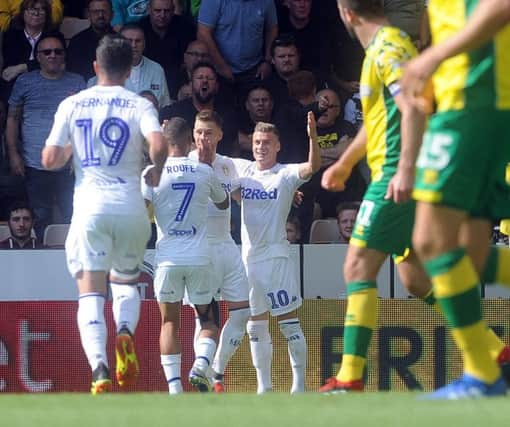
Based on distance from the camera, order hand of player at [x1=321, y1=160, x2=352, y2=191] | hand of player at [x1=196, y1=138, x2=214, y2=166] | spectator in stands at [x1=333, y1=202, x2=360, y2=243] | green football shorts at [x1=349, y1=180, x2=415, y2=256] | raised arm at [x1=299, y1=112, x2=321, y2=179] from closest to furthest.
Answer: green football shorts at [x1=349, y1=180, x2=415, y2=256] → hand of player at [x1=321, y1=160, x2=352, y2=191] → raised arm at [x1=299, y1=112, x2=321, y2=179] → hand of player at [x1=196, y1=138, x2=214, y2=166] → spectator in stands at [x1=333, y1=202, x2=360, y2=243]

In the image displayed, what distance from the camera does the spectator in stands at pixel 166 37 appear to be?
48.4 ft

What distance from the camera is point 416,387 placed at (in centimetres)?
1314

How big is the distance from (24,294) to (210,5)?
350 centimetres

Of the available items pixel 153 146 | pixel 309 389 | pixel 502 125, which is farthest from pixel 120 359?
pixel 309 389

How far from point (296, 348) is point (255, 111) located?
2574 millimetres

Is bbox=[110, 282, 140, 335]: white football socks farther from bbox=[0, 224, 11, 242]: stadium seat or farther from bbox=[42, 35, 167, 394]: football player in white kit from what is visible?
bbox=[0, 224, 11, 242]: stadium seat

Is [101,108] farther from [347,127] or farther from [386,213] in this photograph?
[347,127]

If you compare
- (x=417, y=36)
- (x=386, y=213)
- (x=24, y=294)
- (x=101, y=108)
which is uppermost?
(x=417, y=36)

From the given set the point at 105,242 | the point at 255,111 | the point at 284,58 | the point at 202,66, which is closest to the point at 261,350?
the point at 255,111

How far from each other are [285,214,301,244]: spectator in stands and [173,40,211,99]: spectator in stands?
185 centimetres

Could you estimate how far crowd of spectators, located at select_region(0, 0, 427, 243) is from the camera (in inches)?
553

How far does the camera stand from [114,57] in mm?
9250

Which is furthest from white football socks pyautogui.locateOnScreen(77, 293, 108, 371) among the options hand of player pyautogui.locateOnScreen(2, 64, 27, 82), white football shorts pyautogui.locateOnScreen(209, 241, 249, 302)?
hand of player pyautogui.locateOnScreen(2, 64, 27, 82)

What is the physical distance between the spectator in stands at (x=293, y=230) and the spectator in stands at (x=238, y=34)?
176 cm
